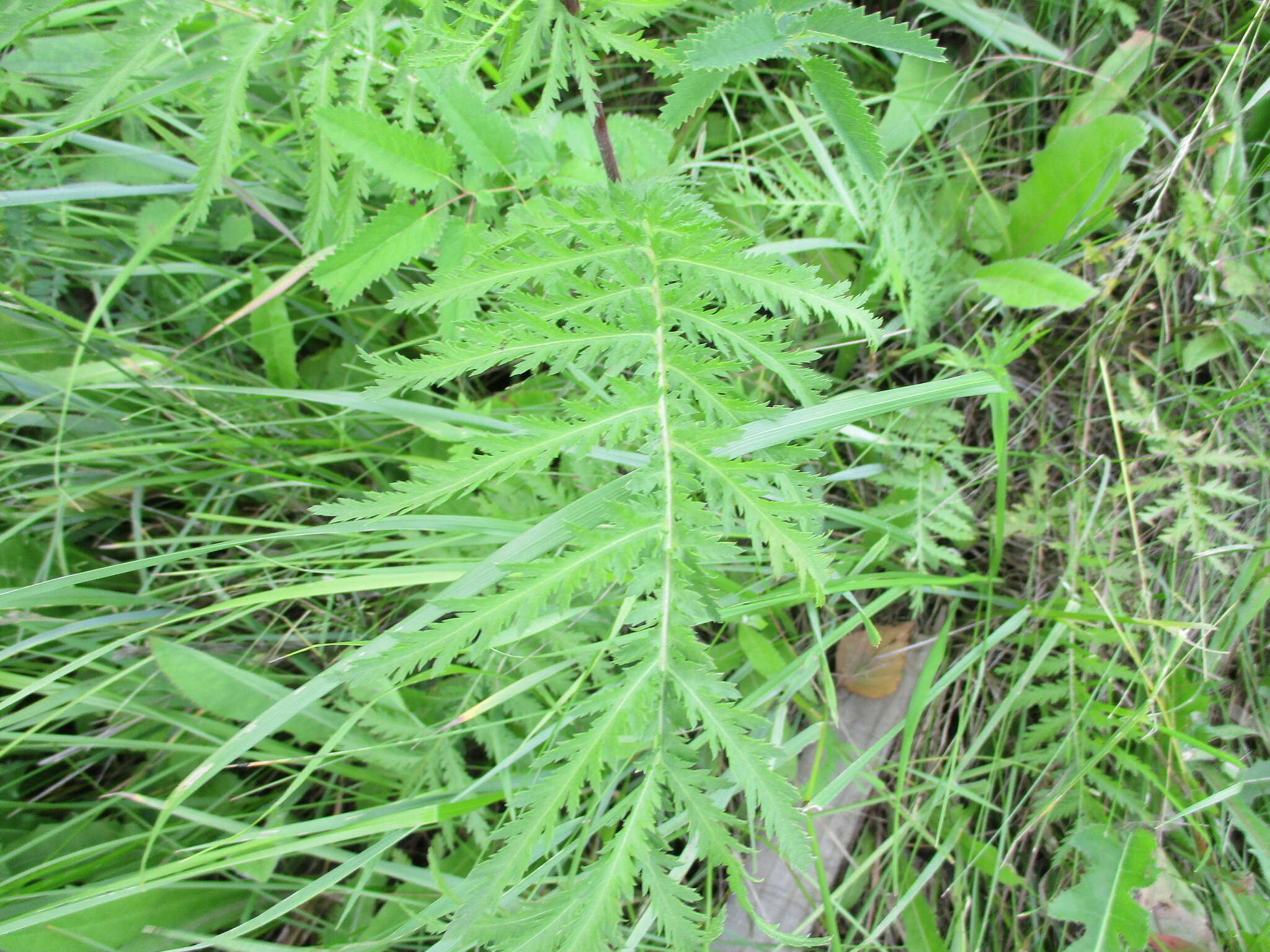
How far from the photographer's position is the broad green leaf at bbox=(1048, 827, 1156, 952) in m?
1.46

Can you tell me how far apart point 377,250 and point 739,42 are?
0.84m

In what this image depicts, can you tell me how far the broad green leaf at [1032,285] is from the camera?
A: 171 cm

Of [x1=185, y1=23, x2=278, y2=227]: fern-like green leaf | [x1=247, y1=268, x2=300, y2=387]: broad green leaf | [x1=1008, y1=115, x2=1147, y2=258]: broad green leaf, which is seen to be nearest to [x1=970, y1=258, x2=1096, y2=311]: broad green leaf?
[x1=1008, y1=115, x2=1147, y2=258]: broad green leaf

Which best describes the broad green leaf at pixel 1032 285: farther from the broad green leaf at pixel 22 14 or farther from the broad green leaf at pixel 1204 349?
the broad green leaf at pixel 22 14

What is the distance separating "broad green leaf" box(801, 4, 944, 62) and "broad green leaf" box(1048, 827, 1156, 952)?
1583 millimetres

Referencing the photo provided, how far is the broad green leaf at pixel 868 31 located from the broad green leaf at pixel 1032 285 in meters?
0.97

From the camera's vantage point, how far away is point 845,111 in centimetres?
106

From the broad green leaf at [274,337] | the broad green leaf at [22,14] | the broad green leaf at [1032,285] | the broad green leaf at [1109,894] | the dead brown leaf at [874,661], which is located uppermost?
the broad green leaf at [22,14]

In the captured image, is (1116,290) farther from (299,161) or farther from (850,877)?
(299,161)

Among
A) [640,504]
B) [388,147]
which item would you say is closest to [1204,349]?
[640,504]

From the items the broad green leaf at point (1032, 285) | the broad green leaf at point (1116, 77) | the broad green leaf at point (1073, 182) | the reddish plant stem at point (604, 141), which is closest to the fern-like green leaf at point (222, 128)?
the reddish plant stem at point (604, 141)

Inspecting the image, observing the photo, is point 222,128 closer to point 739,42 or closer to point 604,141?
point 604,141

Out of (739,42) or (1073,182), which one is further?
(1073,182)

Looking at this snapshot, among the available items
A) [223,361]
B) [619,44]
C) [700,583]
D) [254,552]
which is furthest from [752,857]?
[223,361]
